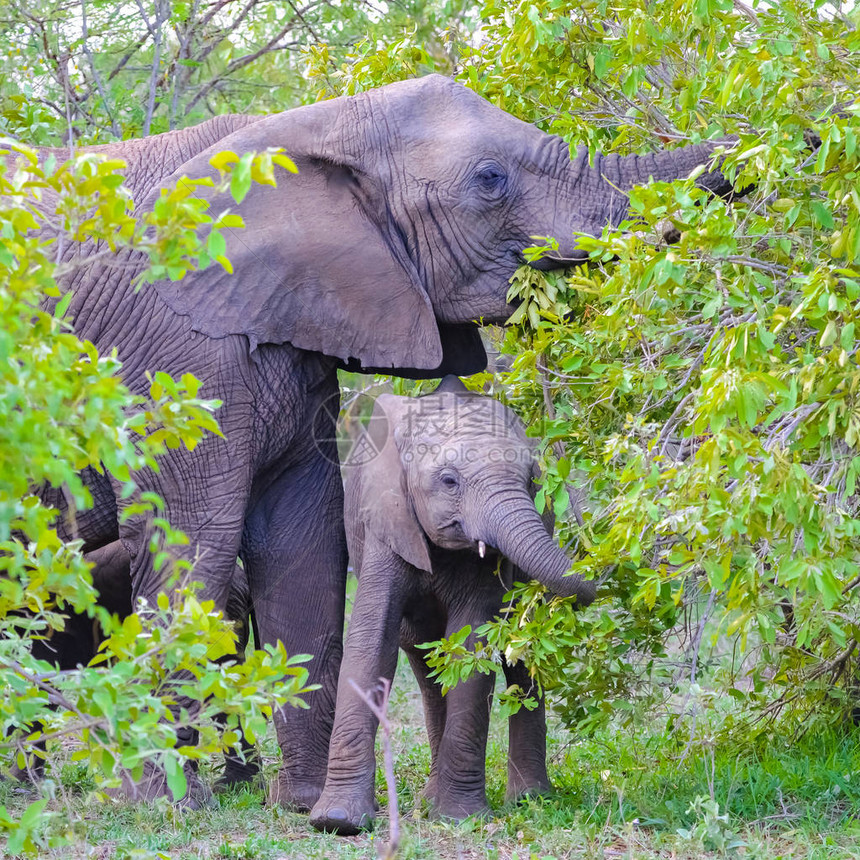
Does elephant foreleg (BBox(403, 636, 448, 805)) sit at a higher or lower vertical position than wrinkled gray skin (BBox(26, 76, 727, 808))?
lower

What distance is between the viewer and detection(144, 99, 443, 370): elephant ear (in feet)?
17.5

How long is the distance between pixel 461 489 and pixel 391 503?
0.33 m

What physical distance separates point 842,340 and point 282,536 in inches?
105

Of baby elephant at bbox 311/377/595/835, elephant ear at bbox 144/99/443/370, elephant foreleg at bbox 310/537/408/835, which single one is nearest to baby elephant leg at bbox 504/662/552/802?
baby elephant at bbox 311/377/595/835

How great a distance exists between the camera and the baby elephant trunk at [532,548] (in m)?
5.05

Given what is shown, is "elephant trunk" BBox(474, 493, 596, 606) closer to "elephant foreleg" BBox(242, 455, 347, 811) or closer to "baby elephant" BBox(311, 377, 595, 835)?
"baby elephant" BBox(311, 377, 595, 835)

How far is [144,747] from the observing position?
3.04 m

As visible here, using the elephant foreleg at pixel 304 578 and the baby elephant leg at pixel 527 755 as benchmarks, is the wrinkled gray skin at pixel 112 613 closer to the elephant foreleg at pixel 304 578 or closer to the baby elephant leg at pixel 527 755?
the elephant foreleg at pixel 304 578

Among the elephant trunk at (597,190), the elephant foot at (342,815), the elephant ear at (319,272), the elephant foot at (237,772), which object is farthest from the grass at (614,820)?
the elephant trunk at (597,190)

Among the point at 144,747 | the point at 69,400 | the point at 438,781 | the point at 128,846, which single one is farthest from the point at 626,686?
the point at 69,400

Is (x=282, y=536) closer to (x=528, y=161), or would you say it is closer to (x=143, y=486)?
(x=143, y=486)

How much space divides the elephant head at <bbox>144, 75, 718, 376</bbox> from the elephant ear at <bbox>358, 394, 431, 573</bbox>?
462 millimetres

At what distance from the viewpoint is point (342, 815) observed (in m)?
5.04

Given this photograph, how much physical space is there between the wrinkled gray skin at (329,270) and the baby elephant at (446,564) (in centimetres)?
35
